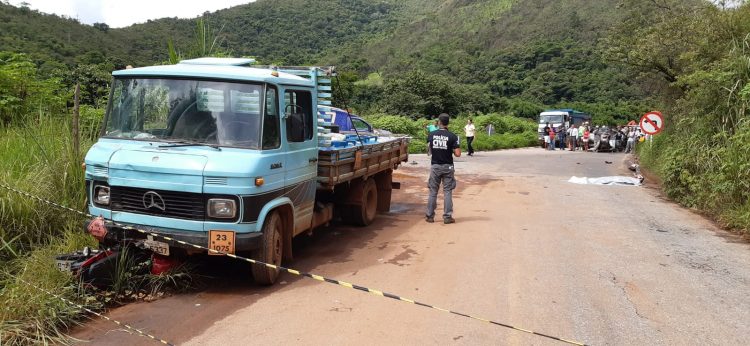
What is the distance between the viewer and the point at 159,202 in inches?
207

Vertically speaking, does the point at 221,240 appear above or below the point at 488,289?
above

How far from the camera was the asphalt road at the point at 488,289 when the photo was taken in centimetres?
465

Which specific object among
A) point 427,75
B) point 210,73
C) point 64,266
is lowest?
point 64,266

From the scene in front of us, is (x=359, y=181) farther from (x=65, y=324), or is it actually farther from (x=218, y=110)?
(x=65, y=324)

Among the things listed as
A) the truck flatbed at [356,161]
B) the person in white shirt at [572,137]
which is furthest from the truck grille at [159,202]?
the person in white shirt at [572,137]

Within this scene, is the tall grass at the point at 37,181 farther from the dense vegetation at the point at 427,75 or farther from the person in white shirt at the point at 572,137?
the person in white shirt at the point at 572,137

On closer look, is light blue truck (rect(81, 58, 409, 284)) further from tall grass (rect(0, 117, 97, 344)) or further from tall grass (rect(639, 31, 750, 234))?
tall grass (rect(639, 31, 750, 234))

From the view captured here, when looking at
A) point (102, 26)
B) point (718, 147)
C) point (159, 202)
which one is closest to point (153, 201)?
point (159, 202)

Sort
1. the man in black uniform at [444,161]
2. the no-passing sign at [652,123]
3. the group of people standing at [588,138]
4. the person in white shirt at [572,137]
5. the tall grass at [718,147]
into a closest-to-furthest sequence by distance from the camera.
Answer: the man in black uniform at [444,161]
the tall grass at [718,147]
the no-passing sign at [652,123]
the group of people standing at [588,138]
the person in white shirt at [572,137]

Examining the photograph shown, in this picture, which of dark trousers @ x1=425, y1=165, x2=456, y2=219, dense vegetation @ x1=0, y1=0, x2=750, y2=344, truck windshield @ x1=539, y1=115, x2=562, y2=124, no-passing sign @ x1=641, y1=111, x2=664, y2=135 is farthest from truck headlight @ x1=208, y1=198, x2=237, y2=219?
truck windshield @ x1=539, y1=115, x2=562, y2=124

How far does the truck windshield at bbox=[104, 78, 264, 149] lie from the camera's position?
564 centimetres

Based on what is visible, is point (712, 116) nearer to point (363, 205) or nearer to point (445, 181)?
point (445, 181)

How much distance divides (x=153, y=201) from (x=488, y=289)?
3374 millimetres

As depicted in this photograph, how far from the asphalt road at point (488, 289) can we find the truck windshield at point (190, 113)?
1.52 meters
